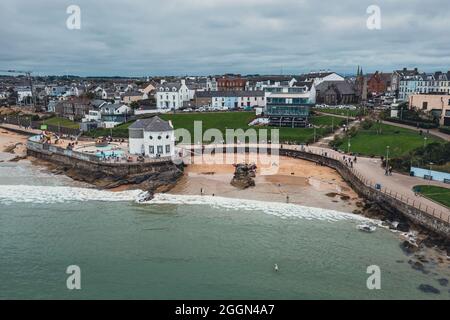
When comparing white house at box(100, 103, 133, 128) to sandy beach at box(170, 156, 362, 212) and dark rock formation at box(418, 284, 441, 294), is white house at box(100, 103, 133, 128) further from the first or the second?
dark rock formation at box(418, 284, 441, 294)

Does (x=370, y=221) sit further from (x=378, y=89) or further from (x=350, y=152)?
(x=378, y=89)

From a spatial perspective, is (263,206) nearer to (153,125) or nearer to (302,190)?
(302,190)

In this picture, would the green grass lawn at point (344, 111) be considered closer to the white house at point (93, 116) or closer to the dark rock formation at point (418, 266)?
the white house at point (93, 116)

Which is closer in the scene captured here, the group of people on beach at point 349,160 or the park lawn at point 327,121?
the group of people on beach at point 349,160

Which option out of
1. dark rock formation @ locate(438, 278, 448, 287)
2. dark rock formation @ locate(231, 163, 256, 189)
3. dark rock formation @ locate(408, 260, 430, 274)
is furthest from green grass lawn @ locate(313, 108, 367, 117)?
dark rock formation @ locate(438, 278, 448, 287)

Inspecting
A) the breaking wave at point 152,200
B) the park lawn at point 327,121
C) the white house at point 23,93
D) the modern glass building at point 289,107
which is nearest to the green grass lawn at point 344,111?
the park lawn at point 327,121

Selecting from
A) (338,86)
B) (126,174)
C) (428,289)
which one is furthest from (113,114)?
(428,289)
